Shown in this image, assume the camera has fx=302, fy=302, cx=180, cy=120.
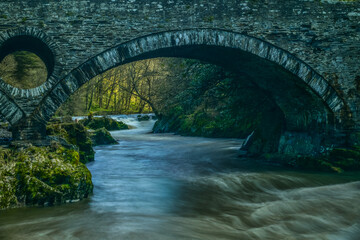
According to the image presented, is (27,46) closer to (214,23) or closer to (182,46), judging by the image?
(182,46)

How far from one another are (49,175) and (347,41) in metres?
8.15

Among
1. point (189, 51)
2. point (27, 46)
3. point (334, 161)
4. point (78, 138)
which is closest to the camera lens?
point (27, 46)

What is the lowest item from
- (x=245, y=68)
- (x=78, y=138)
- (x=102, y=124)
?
(x=78, y=138)

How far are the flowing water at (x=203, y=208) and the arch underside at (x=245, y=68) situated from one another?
1960 millimetres

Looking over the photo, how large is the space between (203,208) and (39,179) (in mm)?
2859

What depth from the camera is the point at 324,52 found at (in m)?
8.19

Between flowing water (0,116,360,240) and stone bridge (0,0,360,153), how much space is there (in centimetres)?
213

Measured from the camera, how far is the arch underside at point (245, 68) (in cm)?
707

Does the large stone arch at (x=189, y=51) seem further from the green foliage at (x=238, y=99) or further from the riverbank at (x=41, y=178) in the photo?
the green foliage at (x=238, y=99)

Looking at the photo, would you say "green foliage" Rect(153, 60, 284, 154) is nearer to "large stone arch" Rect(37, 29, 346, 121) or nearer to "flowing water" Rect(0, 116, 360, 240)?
"flowing water" Rect(0, 116, 360, 240)

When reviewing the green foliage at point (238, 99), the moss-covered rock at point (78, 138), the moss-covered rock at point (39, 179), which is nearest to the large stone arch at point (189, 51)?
the moss-covered rock at point (39, 179)

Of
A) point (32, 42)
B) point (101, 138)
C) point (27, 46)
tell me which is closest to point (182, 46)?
point (32, 42)

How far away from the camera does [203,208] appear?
535cm

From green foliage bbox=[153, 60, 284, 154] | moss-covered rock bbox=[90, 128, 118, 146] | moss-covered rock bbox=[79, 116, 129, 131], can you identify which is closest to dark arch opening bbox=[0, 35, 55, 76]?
green foliage bbox=[153, 60, 284, 154]
